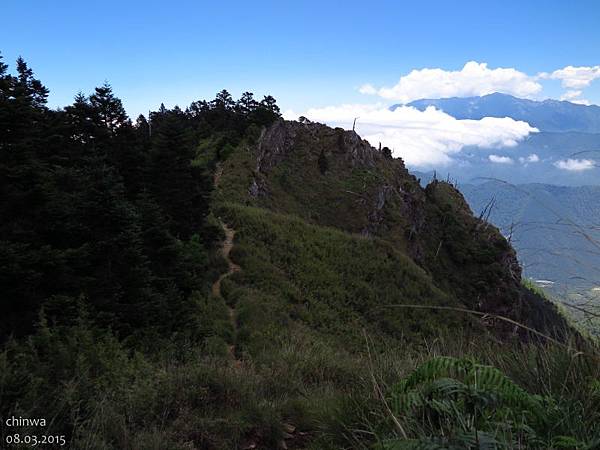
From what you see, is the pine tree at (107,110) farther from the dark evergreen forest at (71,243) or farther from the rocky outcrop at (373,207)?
the rocky outcrop at (373,207)

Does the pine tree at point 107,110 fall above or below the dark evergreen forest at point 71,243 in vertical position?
above

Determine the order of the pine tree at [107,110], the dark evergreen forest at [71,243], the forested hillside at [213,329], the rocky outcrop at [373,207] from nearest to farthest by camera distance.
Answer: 1. the forested hillside at [213,329]
2. the dark evergreen forest at [71,243]
3. the pine tree at [107,110]
4. the rocky outcrop at [373,207]

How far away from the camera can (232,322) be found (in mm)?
15922

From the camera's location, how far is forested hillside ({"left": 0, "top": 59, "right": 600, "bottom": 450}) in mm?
2551

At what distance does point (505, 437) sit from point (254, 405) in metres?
3.11

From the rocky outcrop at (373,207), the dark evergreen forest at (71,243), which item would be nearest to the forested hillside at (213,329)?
the dark evergreen forest at (71,243)

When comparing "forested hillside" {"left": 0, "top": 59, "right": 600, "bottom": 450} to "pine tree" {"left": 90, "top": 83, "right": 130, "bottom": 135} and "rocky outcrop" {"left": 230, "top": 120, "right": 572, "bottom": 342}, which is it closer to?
"pine tree" {"left": 90, "top": 83, "right": 130, "bottom": 135}

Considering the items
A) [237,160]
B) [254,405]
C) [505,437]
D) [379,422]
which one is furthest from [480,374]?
[237,160]

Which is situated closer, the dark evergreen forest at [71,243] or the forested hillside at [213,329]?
the forested hillside at [213,329]

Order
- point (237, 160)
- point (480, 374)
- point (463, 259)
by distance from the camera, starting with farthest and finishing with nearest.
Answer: point (463, 259), point (237, 160), point (480, 374)

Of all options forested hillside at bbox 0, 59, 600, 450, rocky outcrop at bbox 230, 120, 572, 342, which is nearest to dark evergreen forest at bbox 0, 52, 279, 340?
forested hillside at bbox 0, 59, 600, 450

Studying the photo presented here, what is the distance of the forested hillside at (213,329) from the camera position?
2.55 meters

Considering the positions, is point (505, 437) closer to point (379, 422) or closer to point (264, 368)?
point (379, 422)

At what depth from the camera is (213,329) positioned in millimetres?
13984
